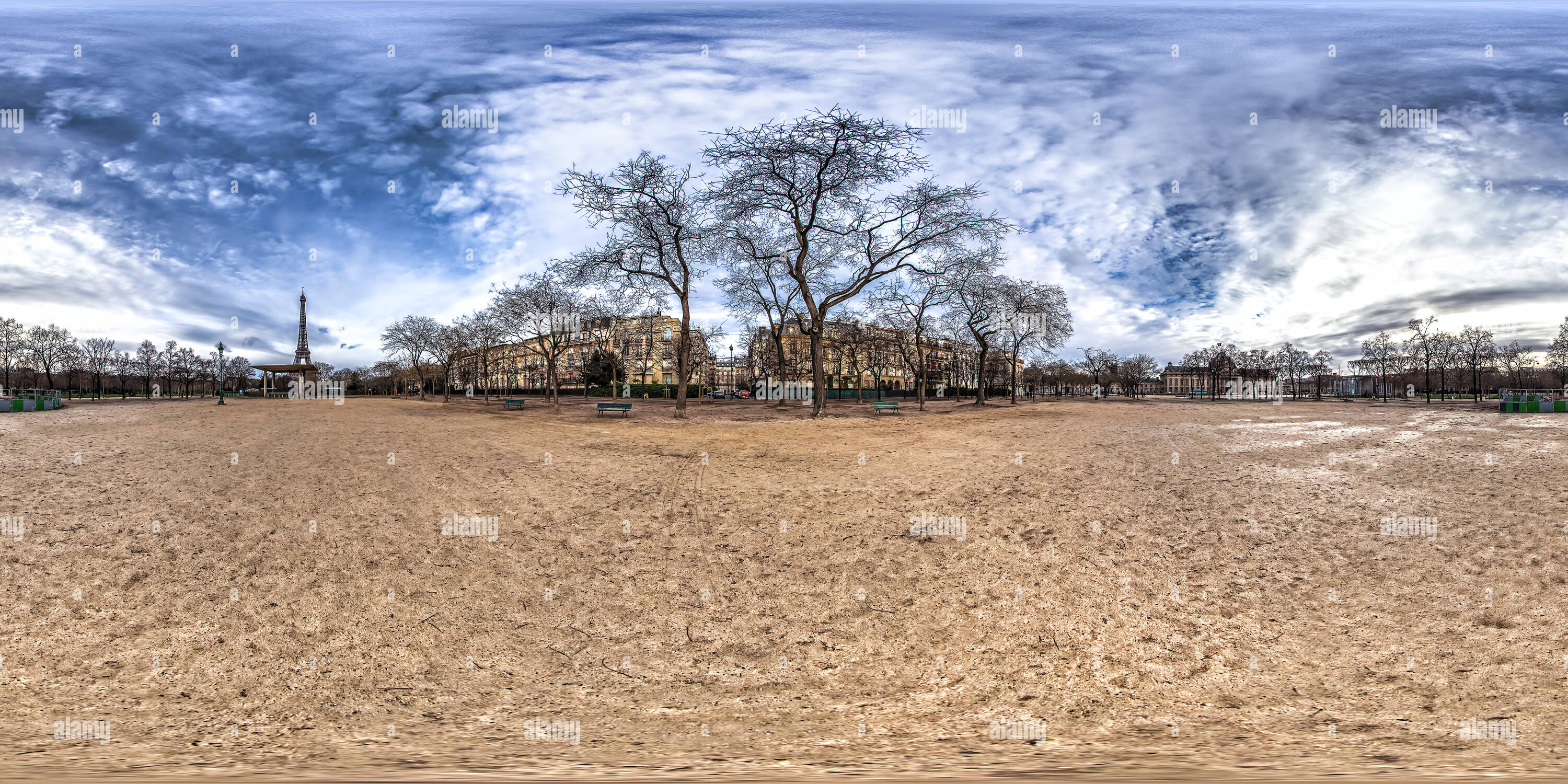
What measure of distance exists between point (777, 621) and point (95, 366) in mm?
94050

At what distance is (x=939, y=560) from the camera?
8.30m

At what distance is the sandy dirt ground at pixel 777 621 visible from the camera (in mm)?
4992

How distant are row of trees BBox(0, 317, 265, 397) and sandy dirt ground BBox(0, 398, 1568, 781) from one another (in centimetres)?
5677

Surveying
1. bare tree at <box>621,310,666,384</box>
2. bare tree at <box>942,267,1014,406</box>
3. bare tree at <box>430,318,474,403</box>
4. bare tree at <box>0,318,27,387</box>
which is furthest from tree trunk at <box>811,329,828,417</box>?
bare tree at <box>0,318,27,387</box>

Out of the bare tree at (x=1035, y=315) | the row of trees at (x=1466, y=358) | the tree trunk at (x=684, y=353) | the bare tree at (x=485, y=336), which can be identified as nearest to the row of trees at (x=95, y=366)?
the bare tree at (x=485, y=336)

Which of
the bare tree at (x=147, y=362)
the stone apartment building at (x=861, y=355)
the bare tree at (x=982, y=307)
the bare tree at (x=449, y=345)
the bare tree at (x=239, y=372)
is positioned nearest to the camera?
the bare tree at (x=982, y=307)

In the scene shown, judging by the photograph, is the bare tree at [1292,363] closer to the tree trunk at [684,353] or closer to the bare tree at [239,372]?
the tree trunk at [684,353]

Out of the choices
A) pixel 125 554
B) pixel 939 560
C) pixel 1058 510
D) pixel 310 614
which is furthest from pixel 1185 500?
pixel 125 554

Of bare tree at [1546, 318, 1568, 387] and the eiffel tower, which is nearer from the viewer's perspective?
bare tree at [1546, 318, 1568, 387]

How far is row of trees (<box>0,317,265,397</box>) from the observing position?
185 ft

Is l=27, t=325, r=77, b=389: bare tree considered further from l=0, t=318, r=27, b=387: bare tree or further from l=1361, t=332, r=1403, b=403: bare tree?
l=1361, t=332, r=1403, b=403: bare tree

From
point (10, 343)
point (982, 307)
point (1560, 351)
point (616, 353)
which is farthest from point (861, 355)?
point (10, 343)

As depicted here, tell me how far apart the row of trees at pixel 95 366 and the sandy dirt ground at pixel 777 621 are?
5677cm

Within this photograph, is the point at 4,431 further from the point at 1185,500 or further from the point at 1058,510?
the point at 1185,500
